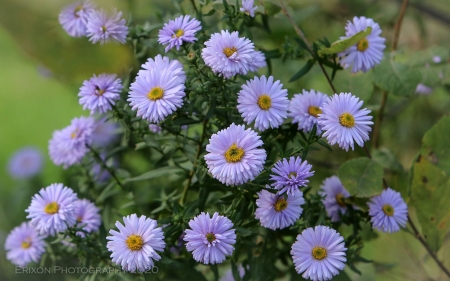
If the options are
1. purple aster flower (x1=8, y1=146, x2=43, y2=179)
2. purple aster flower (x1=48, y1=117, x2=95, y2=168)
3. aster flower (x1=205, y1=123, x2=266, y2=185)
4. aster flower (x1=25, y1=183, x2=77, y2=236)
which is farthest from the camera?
purple aster flower (x1=8, y1=146, x2=43, y2=179)

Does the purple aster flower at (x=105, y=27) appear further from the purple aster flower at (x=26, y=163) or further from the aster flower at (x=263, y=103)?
the purple aster flower at (x=26, y=163)

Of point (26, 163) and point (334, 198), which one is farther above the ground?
point (26, 163)

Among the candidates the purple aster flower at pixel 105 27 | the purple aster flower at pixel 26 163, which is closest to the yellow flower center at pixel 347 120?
the purple aster flower at pixel 105 27

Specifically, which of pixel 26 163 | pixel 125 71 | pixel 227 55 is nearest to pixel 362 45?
pixel 227 55

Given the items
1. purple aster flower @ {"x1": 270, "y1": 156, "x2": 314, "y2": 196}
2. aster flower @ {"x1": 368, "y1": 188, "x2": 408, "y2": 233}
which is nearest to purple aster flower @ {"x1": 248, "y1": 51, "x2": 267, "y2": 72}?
purple aster flower @ {"x1": 270, "y1": 156, "x2": 314, "y2": 196}

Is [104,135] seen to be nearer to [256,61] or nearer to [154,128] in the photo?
[154,128]

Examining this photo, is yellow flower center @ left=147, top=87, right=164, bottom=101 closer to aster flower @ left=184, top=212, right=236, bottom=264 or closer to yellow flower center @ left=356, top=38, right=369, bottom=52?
aster flower @ left=184, top=212, right=236, bottom=264

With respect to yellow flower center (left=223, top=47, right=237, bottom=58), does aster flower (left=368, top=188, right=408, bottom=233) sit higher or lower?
lower
